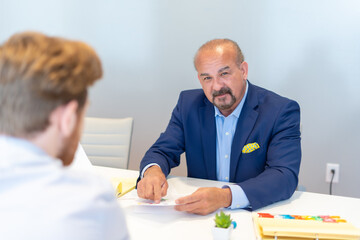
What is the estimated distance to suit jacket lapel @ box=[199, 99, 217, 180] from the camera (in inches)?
80.1

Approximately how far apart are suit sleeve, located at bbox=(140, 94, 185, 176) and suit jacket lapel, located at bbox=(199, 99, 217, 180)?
0.14m

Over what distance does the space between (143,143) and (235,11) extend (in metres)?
1.30

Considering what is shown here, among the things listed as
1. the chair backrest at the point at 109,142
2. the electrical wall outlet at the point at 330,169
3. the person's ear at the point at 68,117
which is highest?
the person's ear at the point at 68,117

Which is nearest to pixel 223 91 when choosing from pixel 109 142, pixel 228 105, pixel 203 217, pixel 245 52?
pixel 228 105

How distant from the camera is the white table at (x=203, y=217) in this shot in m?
1.31

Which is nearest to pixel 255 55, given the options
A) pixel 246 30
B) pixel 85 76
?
pixel 246 30

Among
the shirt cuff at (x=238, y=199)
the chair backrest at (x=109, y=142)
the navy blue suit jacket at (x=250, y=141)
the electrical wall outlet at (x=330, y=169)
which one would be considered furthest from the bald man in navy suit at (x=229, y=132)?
the electrical wall outlet at (x=330, y=169)

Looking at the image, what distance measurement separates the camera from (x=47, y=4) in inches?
133

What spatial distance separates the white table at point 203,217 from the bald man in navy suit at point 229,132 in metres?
0.09

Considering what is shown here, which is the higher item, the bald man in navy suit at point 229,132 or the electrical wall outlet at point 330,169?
the bald man in navy suit at point 229,132

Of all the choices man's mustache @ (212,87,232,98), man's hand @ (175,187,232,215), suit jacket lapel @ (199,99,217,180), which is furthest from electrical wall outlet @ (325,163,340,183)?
man's hand @ (175,187,232,215)

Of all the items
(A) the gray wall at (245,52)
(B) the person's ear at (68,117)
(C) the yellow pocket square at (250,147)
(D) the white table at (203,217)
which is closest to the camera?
(B) the person's ear at (68,117)

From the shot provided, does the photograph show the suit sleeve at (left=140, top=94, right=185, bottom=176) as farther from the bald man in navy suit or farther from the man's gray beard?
the man's gray beard

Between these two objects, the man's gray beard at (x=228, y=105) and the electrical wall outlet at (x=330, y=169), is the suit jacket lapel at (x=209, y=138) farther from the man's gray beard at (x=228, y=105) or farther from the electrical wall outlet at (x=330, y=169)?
the electrical wall outlet at (x=330, y=169)
